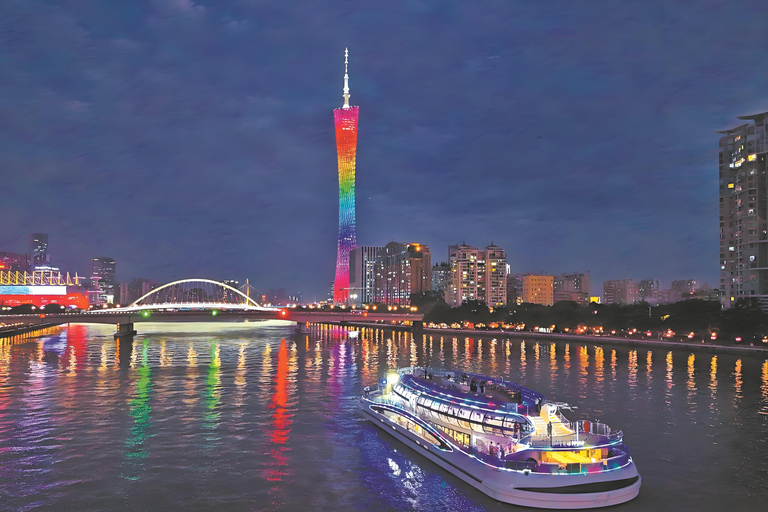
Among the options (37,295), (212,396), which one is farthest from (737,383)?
(37,295)

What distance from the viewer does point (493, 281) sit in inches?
7795

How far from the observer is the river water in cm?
2173

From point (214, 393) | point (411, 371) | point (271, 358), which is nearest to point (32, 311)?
point (271, 358)

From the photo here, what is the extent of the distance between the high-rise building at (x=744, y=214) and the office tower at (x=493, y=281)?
92802mm

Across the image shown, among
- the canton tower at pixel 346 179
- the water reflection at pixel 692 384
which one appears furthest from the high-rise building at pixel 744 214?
the canton tower at pixel 346 179

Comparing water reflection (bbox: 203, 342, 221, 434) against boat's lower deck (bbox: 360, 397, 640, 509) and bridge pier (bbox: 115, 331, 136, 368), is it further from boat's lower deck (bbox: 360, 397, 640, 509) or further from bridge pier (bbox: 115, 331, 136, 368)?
boat's lower deck (bbox: 360, 397, 640, 509)

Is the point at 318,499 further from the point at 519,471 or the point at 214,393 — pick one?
the point at 214,393

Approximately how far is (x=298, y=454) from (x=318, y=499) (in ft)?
18.7

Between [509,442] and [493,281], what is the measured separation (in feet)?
580

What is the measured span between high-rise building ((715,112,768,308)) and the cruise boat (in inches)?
3346

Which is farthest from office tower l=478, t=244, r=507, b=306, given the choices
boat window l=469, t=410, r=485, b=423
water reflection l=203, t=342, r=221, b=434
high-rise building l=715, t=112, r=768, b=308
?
boat window l=469, t=410, r=485, b=423

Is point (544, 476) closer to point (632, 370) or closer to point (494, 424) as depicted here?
point (494, 424)

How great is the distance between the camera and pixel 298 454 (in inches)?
1057

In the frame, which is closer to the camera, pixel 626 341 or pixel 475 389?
pixel 475 389
